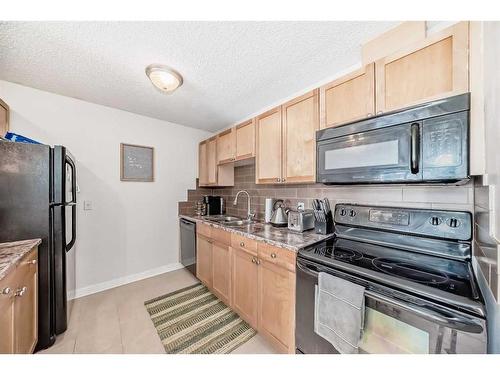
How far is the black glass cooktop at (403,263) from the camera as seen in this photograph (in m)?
0.84

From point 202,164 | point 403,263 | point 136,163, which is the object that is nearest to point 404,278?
point 403,263

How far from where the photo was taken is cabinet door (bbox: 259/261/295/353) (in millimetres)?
1283

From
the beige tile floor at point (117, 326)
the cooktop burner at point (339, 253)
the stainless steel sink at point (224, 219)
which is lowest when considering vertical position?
the beige tile floor at point (117, 326)

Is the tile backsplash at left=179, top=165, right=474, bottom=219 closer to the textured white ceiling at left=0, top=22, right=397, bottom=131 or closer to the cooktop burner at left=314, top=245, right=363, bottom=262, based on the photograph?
the cooktop burner at left=314, top=245, right=363, bottom=262

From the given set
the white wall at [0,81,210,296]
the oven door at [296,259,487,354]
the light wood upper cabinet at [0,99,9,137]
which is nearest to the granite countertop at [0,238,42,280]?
the white wall at [0,81,210,296]

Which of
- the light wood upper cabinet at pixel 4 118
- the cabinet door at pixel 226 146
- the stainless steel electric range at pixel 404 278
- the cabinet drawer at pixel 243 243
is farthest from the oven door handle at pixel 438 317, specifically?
the light wood upper cabinet at pixel 4 118

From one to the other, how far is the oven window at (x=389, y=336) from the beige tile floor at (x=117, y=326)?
840mm

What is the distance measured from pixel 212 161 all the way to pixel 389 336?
253cm

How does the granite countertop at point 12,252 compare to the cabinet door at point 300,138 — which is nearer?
the granite countertop at point 12,252

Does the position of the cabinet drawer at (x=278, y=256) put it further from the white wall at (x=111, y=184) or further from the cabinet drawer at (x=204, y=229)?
the white wall at (x=111, y=184)

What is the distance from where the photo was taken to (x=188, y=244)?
2574 mm

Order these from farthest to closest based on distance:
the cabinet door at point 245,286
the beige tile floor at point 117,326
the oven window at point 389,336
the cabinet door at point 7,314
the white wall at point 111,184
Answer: the white wall at point 111,184 → the cabinet door at point 245,286 → the beige tile floor at point 117,326 → the cabinet door at point 7,314 → the oven window at point 389,336

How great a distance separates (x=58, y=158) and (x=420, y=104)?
7.98 ft
